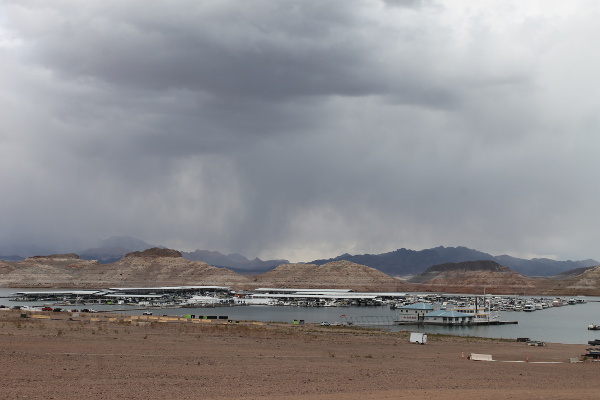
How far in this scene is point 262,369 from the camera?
31109 mm

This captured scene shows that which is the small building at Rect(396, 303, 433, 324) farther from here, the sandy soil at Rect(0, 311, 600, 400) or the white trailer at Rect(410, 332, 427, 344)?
the sandy soil at Rect(0, 311, 600, 400)

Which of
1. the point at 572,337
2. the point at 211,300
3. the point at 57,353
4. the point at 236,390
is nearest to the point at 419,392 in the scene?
the point at 236,390

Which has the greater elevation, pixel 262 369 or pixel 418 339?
pixel 262 369

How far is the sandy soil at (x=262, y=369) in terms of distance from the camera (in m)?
24.1

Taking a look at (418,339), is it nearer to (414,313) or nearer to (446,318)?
(446,318)

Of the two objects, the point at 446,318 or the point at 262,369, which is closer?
the point at 262,369

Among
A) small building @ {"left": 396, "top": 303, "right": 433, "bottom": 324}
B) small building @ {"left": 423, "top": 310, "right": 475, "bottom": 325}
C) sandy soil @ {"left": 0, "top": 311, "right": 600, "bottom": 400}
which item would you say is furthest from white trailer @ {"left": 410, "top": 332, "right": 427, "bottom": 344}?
small building @ {"left": 423, "top": 310, "right": 475, "bottom": 325}

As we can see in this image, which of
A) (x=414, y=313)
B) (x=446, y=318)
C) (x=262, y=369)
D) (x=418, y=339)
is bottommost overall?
(x=446, y=318)

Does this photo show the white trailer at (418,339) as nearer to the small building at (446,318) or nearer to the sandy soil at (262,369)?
the sandy soil at (262,369)

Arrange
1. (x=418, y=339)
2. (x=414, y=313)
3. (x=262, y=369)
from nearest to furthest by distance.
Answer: (x=262, y=369)
(x=418, y=339)
(x=414, y=313)

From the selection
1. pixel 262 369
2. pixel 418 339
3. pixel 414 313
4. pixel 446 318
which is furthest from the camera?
pixel 414 313

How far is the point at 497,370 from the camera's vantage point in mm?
34781

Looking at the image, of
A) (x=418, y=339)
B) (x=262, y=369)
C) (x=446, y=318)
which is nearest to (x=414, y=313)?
(x=446, y=318)

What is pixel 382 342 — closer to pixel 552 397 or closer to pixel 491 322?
pixel 552 397
